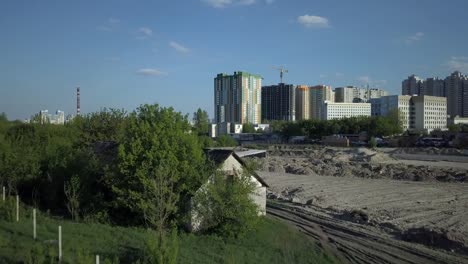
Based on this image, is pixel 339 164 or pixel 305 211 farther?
pixel 339 164

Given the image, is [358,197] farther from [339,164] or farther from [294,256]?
[339,164]

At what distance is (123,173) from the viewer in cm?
1983

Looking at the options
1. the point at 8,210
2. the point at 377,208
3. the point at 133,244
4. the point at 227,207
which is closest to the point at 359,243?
the point at 227,207

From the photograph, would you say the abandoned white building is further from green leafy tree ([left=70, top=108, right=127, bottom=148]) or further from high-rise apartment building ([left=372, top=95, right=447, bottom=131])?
high-rise apartment building ([left=372, top=95, right=447, bottom=131])

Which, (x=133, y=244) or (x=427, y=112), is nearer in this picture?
(x=133, y=244)

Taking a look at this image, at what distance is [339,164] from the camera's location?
65.2 metres

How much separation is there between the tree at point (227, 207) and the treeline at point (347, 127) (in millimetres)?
116291

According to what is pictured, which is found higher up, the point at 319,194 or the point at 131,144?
the point at 131,144

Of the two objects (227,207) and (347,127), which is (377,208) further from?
(347,127)

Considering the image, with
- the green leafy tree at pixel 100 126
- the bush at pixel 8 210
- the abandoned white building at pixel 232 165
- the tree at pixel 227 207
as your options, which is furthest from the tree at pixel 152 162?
the green leafy tree at pixel 100 126

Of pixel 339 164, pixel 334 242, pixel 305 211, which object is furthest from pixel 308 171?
pixel 334 242

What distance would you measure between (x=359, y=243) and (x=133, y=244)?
39.5 ft

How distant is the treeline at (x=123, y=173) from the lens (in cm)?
1970

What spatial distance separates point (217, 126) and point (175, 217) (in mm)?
173179
